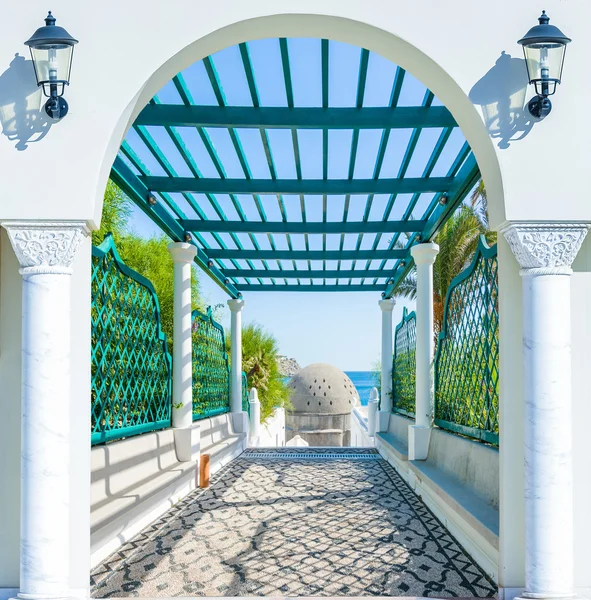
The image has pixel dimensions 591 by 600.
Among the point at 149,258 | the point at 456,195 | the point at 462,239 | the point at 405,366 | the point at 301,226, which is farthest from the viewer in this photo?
the point at 462,239

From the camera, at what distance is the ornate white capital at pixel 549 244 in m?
3.89

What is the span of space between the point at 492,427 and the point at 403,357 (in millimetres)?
6392

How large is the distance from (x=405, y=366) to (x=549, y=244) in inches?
334

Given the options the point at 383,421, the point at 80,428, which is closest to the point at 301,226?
the point at 383,421

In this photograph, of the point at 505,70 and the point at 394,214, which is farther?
the point at 394,214

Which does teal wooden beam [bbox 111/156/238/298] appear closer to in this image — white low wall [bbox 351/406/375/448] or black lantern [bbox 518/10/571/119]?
black lantern [bbox 518/10/571/119]

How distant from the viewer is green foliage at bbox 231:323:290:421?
64.7ft

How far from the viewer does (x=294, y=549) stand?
212 inches

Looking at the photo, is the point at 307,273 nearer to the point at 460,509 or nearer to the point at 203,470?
the point at 203,470

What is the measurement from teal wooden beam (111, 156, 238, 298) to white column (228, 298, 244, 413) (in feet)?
8.74

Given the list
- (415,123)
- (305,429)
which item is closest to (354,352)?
(305,429)

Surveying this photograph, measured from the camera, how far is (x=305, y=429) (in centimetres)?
2481

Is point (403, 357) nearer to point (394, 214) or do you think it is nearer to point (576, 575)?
point (394, 214)

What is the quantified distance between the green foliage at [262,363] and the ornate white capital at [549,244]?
15.9 m
